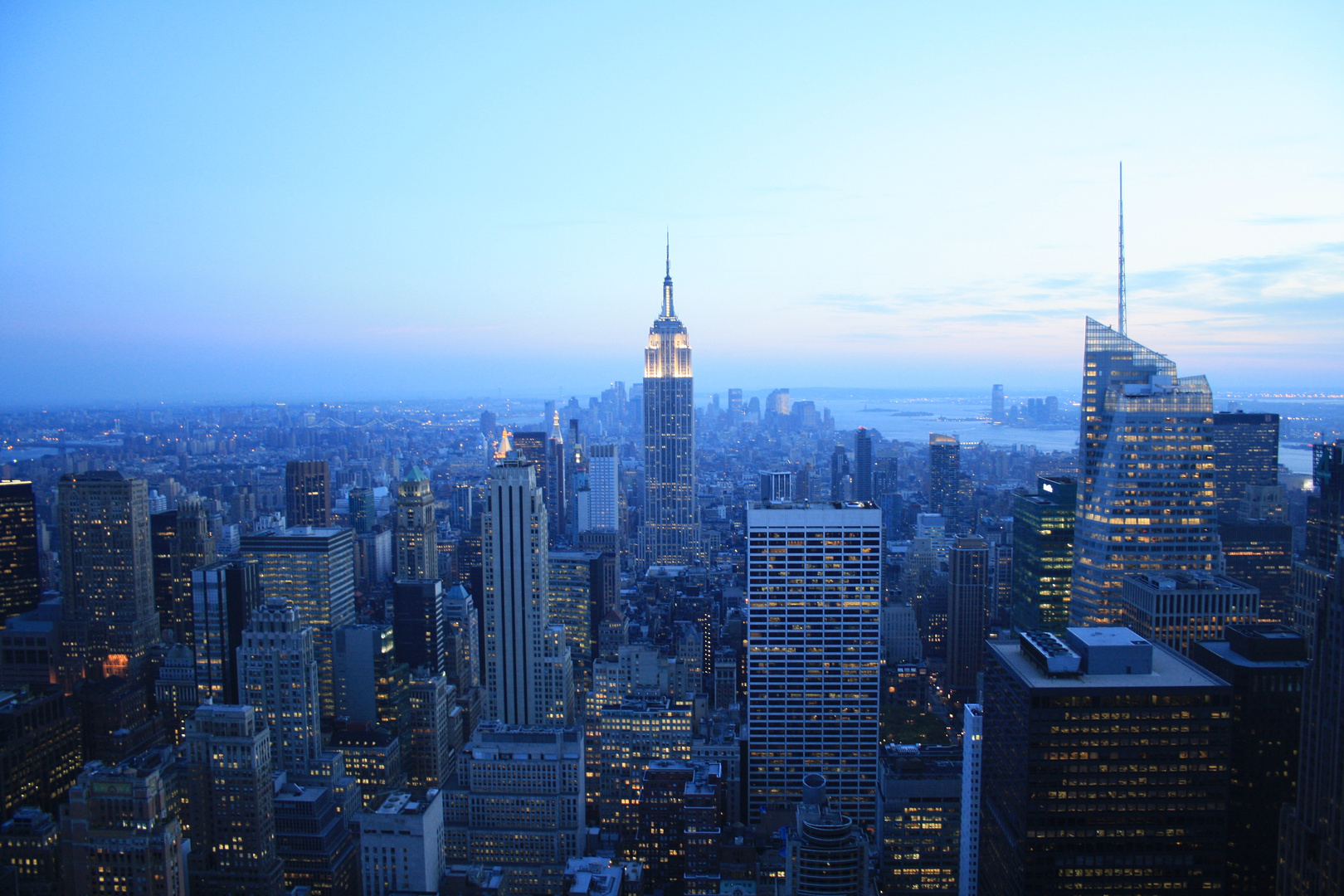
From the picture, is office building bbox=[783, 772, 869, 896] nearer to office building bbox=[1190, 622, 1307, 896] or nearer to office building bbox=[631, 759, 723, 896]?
office building bbox=[631, 759, 723, 896]

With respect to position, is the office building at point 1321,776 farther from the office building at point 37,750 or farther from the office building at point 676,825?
the office building at point 37,750

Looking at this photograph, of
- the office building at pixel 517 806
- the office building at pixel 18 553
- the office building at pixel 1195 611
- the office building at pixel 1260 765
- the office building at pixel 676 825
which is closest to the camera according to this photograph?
the office building at pixel 1260 765

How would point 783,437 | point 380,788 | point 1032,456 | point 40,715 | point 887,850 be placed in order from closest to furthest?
point 887,850, point 40,715, point 380,788, point 1032,456, point 783,437

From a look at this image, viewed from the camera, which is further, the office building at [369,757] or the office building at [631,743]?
the office building at [369,757]

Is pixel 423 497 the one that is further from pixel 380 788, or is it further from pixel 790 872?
pixel 790 872

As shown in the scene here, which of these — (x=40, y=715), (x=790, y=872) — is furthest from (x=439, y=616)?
(x=790, y=872)

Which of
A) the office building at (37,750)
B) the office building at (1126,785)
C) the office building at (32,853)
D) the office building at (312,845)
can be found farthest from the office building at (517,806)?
the office building at (1126,785)

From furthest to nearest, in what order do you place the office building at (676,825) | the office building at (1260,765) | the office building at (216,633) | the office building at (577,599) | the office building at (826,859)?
the office building at (577,599) < the office building at (216,633) < the office building at (676,825) < the office building at (826,859) < the office building at (1260,765)
